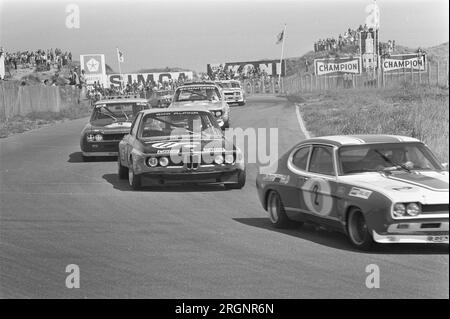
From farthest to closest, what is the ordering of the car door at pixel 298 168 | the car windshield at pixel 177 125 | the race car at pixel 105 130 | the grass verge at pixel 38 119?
the grass verge at pixel 38 119, the race car at pixel 105 130, the car windshield at pixel 177 125, the car door at pixel 298 168

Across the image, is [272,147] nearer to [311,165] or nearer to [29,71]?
[311,165]

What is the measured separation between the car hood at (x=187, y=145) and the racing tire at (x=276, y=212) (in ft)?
12.0

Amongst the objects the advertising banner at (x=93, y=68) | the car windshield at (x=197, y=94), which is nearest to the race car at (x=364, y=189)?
the car windshield at (x=197, y=94)

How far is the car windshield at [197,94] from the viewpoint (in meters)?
28.2

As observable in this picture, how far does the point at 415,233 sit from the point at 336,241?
1.29m

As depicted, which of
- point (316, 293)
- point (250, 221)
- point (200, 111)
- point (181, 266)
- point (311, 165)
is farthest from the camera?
point (200, 111)

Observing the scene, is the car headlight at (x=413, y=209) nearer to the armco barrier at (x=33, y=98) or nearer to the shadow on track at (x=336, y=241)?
the shadow on track at (x=336, y=241)

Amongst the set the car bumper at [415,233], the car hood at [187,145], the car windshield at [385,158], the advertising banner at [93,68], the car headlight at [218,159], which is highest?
the advertising banner at [93,68]

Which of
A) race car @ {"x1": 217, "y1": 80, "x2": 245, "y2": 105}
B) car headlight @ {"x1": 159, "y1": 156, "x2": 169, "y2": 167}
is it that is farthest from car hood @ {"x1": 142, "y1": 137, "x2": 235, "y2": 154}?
race car @ {"x1": 217, "y1": 80, "x2": 245, "y2": 105}

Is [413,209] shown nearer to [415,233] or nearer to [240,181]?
[415,233]

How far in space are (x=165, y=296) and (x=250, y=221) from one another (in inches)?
166

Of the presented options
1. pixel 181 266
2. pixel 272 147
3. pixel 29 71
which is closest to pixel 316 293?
pixel 181 266

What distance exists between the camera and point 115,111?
21.3 m

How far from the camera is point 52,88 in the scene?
4394 cm
